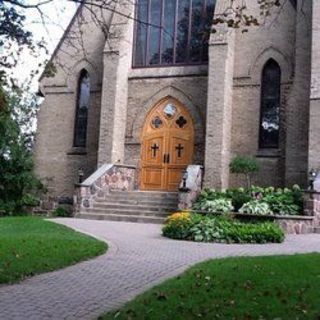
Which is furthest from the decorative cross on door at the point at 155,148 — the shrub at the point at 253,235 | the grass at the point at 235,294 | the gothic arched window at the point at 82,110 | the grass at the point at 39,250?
the grass at the point at 235,294

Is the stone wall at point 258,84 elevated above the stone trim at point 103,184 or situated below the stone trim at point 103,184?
above

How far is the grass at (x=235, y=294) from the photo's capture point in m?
6.47

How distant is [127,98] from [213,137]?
15.6 ft

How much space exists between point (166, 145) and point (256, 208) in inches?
277

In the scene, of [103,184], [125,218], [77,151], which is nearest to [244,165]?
[125,218]

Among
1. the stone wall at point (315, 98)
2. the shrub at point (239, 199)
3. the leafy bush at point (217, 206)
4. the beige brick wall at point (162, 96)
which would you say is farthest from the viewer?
the beige brick wall at point (162, 96)

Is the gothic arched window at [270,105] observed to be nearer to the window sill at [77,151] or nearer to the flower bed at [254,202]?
the flower bed at [254,202]

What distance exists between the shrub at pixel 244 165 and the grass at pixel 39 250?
8.09m

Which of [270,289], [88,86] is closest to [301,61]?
[88,86]

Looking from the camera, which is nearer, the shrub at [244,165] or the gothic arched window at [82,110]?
the shrub at [244,165]

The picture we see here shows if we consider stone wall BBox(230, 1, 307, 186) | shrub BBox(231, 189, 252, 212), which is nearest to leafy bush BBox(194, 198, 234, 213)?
shrub BBox(231, 189, 252, 212)

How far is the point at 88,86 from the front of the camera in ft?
85.1

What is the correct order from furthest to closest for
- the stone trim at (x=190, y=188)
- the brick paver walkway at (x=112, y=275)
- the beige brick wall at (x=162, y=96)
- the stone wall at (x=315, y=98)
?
1. the beige brick wall at (x=162, y=96)
2. the stone wall at (x=315, y=98)
3. the stone trim at (x=190, y=188)
4. the brick paver walkway at (x=112, y=275)

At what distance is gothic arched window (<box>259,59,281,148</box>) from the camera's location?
2248cm
